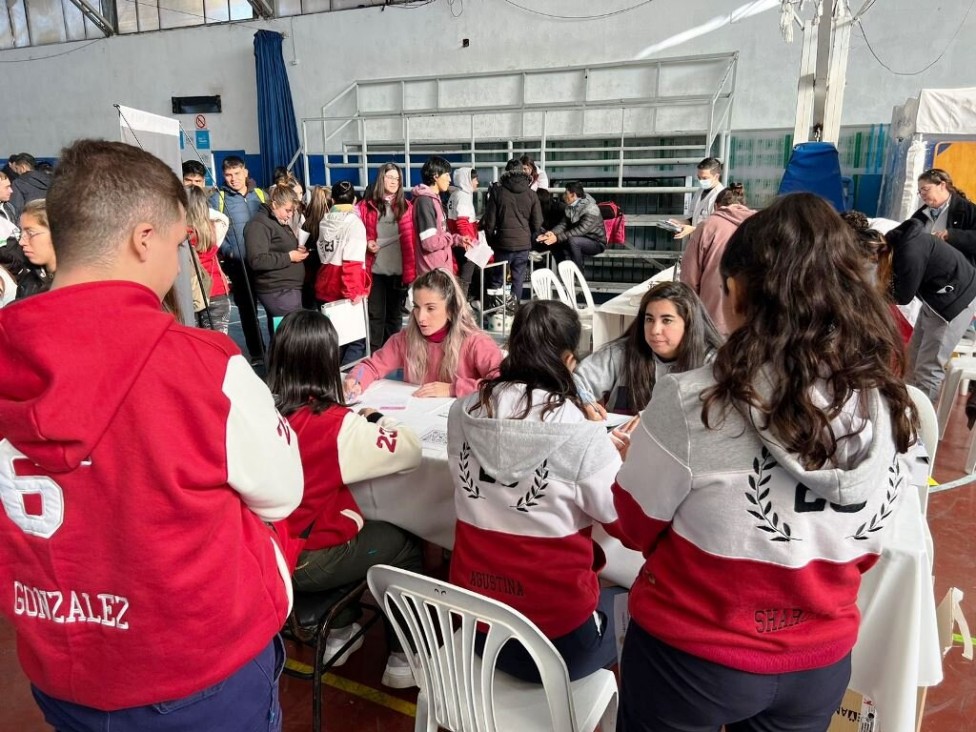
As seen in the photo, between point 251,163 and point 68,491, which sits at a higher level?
point 251,163

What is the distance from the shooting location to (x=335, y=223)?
14.4ft

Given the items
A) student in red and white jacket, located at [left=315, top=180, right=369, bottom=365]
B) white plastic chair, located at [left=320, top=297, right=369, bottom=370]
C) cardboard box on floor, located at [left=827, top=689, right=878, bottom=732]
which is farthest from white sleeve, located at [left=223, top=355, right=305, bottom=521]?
student in red and white jacket, located at [left=315, top=180, right=369, bottom=365]

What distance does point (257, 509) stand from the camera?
3.21 ft

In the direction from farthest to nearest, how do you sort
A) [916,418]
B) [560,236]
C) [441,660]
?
[560,236], [441,660], [916,418]

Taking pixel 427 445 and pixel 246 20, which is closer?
pixel 427 445

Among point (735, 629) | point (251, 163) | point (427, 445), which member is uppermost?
point (251, 163)

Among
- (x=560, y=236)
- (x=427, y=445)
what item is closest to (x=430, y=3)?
(x=560, y=236)

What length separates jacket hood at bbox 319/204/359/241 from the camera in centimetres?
435

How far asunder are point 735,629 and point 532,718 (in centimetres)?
Result: 56

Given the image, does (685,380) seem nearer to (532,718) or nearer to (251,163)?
(532,718)

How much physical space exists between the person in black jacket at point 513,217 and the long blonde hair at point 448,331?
133 inches

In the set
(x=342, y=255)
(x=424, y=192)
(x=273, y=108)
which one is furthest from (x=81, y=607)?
(x=273, y=108)

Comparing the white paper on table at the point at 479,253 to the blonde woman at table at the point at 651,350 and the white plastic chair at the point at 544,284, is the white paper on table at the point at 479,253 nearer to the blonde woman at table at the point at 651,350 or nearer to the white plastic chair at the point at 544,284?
the white plastic chair at the point at 544,284

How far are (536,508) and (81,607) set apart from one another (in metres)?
0.85
